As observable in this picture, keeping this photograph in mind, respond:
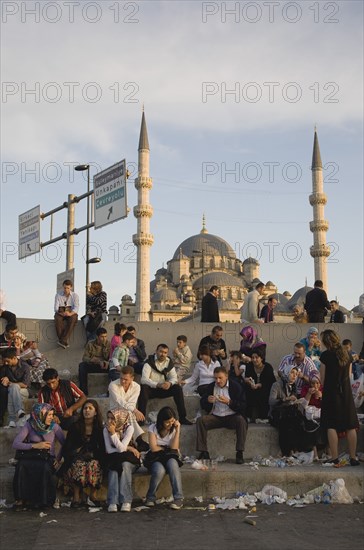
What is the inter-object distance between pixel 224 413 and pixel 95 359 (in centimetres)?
222

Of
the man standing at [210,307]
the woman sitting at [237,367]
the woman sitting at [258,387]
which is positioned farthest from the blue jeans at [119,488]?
the man standing at [210,307]

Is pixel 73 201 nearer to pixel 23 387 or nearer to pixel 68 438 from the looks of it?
pixel 23 387

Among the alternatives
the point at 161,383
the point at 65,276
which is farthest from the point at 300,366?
the point at 65,276

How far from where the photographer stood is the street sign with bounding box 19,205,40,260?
15.0 metres

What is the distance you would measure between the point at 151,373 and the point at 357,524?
3.12 metres

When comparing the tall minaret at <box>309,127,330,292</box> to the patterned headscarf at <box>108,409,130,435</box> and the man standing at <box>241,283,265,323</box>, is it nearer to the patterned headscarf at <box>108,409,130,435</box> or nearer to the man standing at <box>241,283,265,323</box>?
the man standing at <box>241,283,265,323</box>

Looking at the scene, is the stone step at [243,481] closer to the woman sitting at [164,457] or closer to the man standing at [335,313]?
the woman sitting at [164,457]

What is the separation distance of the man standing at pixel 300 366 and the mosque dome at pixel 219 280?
66.5 m

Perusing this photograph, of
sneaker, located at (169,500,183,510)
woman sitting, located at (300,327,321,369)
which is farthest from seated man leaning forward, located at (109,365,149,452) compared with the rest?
woman sitting, located at (300,327,321,369)

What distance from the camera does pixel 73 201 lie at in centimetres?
1443

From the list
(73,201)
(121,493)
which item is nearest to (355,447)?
(121,493)

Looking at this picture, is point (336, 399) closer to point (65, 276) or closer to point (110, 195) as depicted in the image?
point (65, 276)

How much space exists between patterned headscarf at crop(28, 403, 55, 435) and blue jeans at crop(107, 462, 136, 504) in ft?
2.58

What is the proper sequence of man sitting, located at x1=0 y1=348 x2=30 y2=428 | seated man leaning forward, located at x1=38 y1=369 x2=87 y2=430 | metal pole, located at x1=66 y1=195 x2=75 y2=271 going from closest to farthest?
seated man leaning forward, located at x1=38 y1=369 x2=87 y2=430 < man sitting, located at x1=0 y1=348 x2=30 y2=428 < metal pole, located at x1=66 y1=195 x2=75 y2=271
